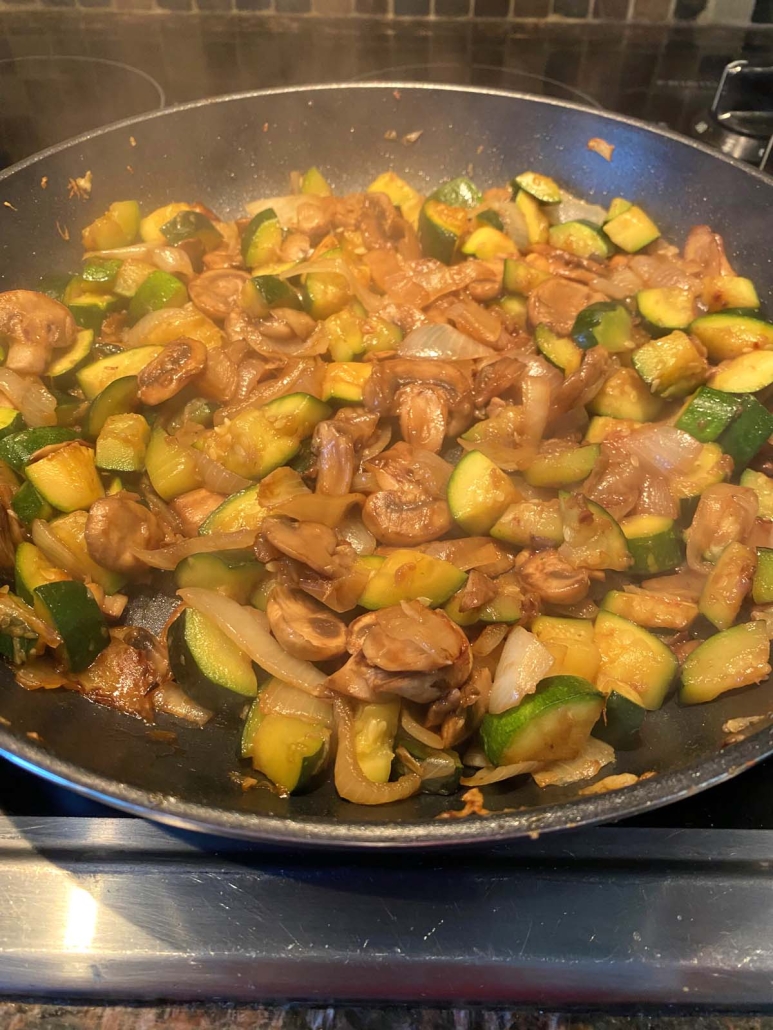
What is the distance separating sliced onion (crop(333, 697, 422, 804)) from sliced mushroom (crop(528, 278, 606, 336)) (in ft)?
5.78

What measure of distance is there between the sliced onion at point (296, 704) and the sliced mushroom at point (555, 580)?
2.21 ft

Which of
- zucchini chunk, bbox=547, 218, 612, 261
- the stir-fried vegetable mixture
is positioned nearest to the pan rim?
the stir-fried vegetable mixture

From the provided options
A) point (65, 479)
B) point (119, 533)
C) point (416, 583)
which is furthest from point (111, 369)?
point (416, 583)

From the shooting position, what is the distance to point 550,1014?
1.68 meters

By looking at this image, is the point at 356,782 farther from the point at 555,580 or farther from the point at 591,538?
the point at 591,538

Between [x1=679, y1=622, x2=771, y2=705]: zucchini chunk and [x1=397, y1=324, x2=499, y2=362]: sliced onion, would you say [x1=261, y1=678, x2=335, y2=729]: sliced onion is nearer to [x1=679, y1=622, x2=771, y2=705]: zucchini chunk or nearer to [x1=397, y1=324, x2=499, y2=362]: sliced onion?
[x1=679, y1=622, x2=771, y2=705]: zucchini chunk

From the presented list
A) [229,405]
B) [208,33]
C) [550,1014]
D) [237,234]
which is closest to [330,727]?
[550,1014]

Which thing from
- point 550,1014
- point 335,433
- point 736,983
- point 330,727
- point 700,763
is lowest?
point 550,1014

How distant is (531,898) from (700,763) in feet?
1.64

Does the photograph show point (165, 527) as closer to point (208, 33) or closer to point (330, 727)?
point (330, 727)

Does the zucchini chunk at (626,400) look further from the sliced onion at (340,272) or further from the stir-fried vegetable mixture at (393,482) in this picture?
the sliced onion at (340,272)

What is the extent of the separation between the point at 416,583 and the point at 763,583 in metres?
0.98

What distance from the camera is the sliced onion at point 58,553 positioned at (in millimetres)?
2131

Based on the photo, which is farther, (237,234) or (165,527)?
(237,234)
